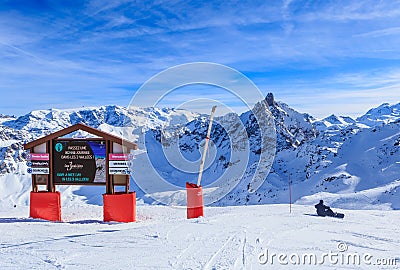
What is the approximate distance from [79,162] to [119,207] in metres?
2.22

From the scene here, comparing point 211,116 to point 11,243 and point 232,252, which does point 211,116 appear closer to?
point 232,252

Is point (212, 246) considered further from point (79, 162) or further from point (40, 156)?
point (40, 156)

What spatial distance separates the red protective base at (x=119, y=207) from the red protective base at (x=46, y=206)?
69.3 inches

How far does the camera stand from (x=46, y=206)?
13383mm

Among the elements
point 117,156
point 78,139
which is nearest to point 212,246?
point 117,156

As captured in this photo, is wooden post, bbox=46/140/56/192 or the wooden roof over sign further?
wooden post, bbox=46/140/56/192

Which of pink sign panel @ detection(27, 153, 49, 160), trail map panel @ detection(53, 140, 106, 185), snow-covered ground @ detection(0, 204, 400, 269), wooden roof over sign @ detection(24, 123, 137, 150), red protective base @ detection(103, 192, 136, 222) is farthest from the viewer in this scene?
pink sign panel @ detection(27, 153, 49, 160)

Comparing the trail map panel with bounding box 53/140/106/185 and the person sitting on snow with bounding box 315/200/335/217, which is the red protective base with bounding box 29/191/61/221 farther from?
the person sitting on snow with bounding box 315/200/335/217

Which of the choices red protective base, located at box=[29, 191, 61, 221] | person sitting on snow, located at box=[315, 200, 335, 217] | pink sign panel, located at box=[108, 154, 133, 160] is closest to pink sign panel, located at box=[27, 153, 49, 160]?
red protective base, located at box=[29, 191, 61, 221]

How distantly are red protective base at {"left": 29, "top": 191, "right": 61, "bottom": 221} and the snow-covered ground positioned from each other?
2.39m

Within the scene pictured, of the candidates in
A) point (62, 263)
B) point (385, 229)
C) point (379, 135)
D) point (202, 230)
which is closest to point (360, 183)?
point (379, 135)

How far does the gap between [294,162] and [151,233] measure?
92.0m

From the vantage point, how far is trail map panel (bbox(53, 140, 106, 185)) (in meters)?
13.6

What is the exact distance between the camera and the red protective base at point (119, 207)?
512 inches
